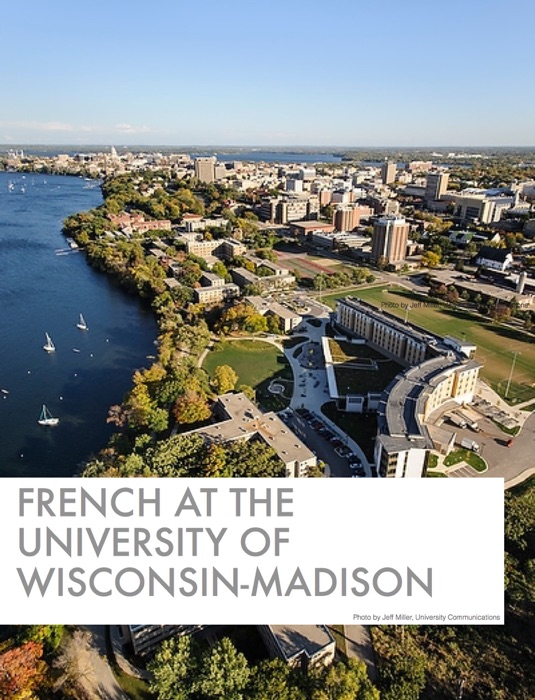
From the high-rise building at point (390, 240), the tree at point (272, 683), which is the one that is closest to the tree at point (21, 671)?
the tree at point (272, 683)

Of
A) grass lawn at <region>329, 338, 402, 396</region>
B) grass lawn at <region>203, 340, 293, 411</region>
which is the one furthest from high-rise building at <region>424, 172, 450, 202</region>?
grass lawn at <region>203, 340, 293, 411</region>

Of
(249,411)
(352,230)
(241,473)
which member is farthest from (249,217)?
(241,473)

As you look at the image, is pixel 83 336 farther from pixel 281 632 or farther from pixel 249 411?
pixel 281 632

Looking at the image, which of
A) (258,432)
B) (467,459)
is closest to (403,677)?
(258,432)

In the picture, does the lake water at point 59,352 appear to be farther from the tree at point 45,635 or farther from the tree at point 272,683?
the tree at point 272,683

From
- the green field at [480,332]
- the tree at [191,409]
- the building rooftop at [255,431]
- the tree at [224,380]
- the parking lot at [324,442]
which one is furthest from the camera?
the green field at [480,332]

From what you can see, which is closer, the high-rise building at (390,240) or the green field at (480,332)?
the green field at (480,332)
